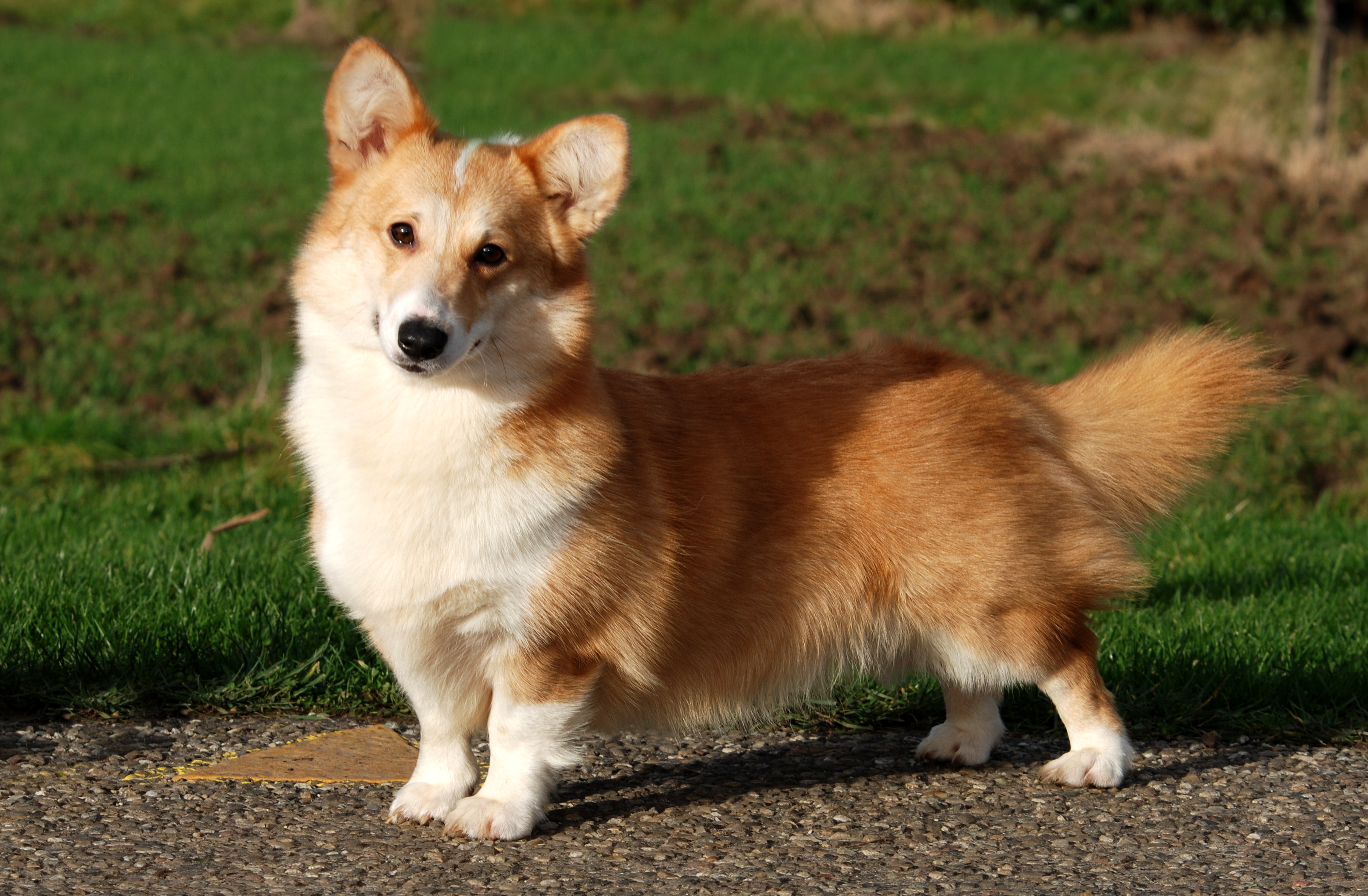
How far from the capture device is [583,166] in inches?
137

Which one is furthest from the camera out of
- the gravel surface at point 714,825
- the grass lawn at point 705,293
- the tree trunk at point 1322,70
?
the tree trunk at point 1322,70

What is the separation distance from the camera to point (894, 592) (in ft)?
12.1

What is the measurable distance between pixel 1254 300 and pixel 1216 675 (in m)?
6.04

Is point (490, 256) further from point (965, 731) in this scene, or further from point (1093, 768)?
point (1093, 768)

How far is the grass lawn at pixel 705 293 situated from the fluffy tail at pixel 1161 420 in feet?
2.46

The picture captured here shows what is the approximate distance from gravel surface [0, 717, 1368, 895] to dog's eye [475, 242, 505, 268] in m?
1.34

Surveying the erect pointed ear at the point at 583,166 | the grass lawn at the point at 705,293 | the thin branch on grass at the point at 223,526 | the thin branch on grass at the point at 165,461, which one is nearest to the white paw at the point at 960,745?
the grass lawn at the point at 705,293

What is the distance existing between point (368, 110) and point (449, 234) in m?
0.48

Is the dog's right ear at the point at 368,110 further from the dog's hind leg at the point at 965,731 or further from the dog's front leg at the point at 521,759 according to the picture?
the dog's hind leg at the point at 965,731

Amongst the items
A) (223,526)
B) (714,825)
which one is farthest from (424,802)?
(223,526)

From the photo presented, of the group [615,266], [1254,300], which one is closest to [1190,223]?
[1254,300]

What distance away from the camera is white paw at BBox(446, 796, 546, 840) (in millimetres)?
3320

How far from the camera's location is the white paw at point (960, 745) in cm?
396

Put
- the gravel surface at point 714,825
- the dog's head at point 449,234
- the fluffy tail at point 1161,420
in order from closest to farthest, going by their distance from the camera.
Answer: the gravel surface at point 714,825
the dog's head at point 449,234
the fluffy tail at point 1161,420
